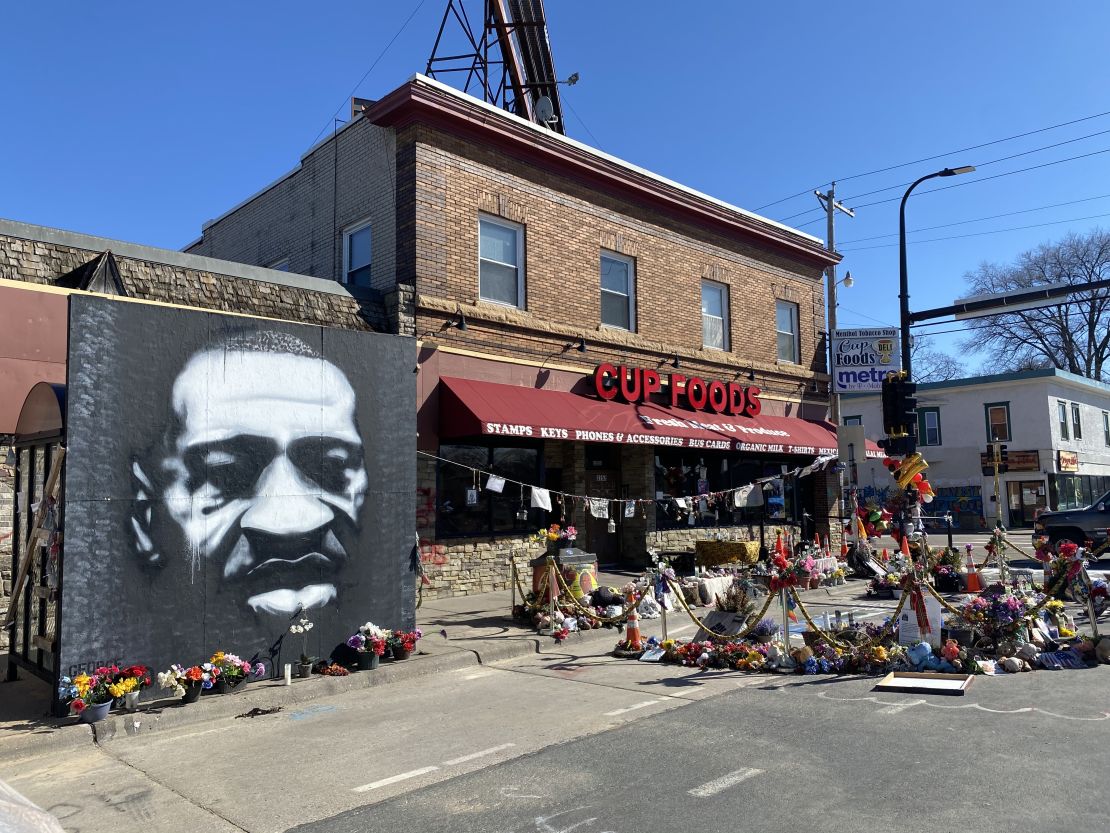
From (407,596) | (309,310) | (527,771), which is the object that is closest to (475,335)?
(309,310)

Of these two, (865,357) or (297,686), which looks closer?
(297,686)

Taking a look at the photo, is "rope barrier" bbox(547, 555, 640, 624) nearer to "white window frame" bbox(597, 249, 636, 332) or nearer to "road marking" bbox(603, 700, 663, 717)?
"road marking" bbox(603, 700, 663, 717)

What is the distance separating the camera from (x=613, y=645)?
1133cm

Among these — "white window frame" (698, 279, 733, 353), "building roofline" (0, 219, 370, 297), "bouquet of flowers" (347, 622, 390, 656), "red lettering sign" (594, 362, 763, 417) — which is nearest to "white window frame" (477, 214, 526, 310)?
"red lettering sign" (594, 362, 763, 417)

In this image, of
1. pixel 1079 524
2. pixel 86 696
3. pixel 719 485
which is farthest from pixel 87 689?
pixel 1079 524

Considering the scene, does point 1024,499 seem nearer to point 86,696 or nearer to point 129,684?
point 129,684

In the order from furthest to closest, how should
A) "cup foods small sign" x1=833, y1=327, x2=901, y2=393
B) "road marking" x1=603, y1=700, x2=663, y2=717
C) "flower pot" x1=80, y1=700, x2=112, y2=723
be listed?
"cup foods small sign" x1=833, y1=327, x2=901, y2=393 → "road marking" x1=603, y1=700, x2=663, y2=717 → "flower pot" x1=80, y1=700, x2=112, y2=723

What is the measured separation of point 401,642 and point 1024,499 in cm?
3805

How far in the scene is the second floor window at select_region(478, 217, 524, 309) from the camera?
51.4 feet

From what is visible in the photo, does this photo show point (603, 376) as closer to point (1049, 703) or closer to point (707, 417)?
point (707, 417)

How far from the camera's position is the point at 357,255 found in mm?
16094

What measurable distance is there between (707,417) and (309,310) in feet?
29.8

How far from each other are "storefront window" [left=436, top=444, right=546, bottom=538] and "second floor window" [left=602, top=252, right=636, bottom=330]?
12.0 ft

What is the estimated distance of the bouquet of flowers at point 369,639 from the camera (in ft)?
30.5
